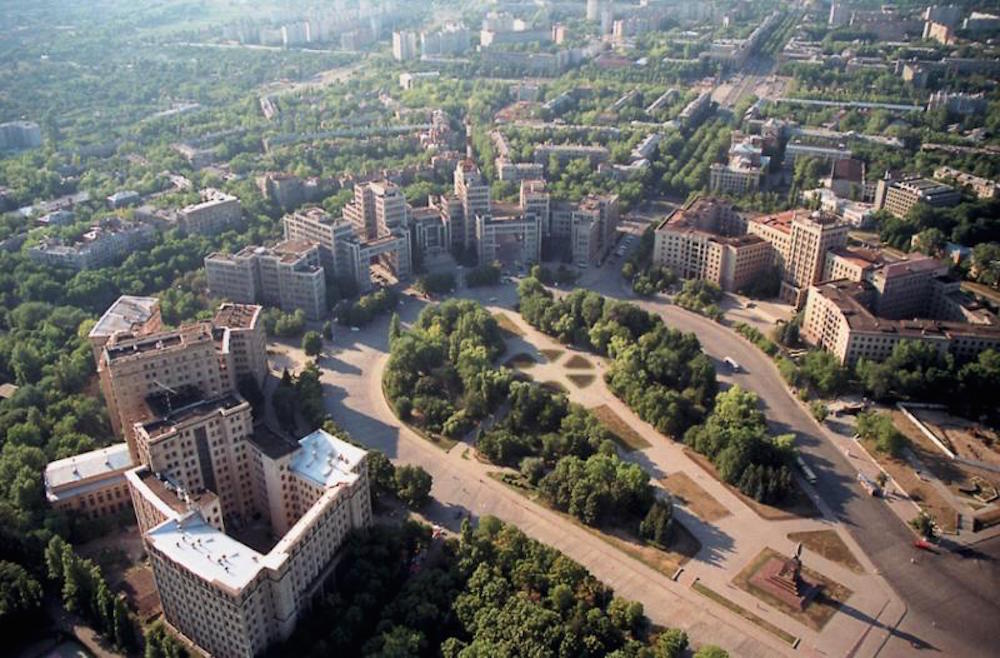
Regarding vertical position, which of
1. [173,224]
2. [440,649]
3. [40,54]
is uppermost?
[40,54]

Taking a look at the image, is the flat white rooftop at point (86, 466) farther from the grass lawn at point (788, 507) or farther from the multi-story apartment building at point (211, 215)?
the multi-story apartment building at point (211, 215)

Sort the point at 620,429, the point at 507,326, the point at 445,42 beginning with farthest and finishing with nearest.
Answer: the point at 445,42 < the point at 507,326 < the point at 620,429

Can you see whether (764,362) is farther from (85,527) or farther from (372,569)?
(85,527)

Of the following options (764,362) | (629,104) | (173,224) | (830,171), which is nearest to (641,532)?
(764,362)

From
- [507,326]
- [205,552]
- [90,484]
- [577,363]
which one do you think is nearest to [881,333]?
[577,363]

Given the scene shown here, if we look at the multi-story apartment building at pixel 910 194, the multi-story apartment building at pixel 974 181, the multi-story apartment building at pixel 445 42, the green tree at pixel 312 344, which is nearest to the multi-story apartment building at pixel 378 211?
the green tree at pixel 312 344

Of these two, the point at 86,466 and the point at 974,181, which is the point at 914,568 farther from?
the point at 974,181

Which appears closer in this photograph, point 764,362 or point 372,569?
point 372,569

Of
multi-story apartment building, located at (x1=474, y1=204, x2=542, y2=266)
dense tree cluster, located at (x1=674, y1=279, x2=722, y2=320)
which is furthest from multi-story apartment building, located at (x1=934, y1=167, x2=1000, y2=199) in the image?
multi-story apartment building, located at (x1=474, y1=204, x2=542, y2=266)
